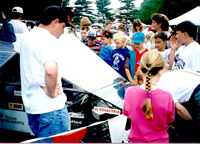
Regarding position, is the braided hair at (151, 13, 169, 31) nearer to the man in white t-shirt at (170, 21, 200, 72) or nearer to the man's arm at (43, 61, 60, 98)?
the man in white t-shirt at (170, 21, 200, 72)

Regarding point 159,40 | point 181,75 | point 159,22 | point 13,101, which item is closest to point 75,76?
point 13,101

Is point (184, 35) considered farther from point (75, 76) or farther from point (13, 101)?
point (13, 101)

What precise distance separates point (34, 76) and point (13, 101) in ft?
3.72

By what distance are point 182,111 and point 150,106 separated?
442 mm

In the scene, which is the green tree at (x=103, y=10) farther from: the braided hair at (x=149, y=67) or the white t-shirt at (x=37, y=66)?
the braided hair at (x=149, y=67)

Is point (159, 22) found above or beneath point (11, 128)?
above

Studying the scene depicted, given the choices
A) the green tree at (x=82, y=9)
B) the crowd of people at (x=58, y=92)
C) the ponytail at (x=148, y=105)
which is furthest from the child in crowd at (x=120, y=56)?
the green tree at (x=82, y=9)

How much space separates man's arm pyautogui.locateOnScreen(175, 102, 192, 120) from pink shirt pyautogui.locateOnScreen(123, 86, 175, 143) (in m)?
0.18

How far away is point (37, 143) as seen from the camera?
1486mm

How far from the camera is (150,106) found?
1384mm

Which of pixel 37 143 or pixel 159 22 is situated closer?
pixel 37 143

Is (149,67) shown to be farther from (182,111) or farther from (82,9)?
(82,9)

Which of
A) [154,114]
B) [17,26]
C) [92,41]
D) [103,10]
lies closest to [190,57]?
[154,114]

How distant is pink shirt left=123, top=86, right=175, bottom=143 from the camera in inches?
56.5
